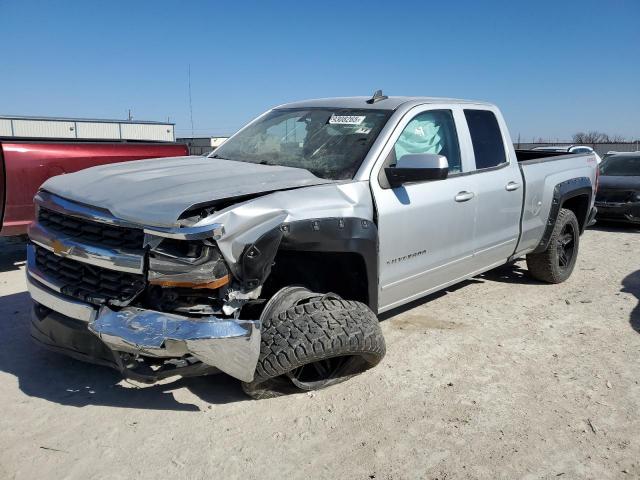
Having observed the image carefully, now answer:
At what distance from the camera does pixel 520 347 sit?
4230 mm

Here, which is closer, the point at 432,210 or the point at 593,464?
the point at 593,464

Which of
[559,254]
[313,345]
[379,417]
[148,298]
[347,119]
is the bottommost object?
[379,417]

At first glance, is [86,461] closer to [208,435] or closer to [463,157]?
[208,435]

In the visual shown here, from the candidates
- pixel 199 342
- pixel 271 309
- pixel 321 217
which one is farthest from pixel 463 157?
pixel 199 342

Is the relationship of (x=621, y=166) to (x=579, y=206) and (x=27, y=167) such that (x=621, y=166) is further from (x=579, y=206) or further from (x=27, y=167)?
(x=27, y=167)

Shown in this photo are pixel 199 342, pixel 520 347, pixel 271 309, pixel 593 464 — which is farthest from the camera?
pixel 520 347

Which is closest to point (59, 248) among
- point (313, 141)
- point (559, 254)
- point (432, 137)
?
point (313, 141)

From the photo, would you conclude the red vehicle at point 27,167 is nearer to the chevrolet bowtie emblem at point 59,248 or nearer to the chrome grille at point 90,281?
the chrome grille at point 90,281

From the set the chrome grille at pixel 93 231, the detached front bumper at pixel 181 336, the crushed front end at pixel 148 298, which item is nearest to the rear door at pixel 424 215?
the crushed front end at pixel 148 298

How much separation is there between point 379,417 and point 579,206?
14.8 feet

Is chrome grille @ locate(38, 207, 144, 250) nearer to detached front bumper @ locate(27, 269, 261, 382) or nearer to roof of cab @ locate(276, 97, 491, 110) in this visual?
detached front bumper @ locate(27, 269, 261, 382)

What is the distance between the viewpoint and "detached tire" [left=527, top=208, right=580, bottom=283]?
5.88 m

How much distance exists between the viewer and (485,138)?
15.8ft

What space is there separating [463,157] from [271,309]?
2217mm
